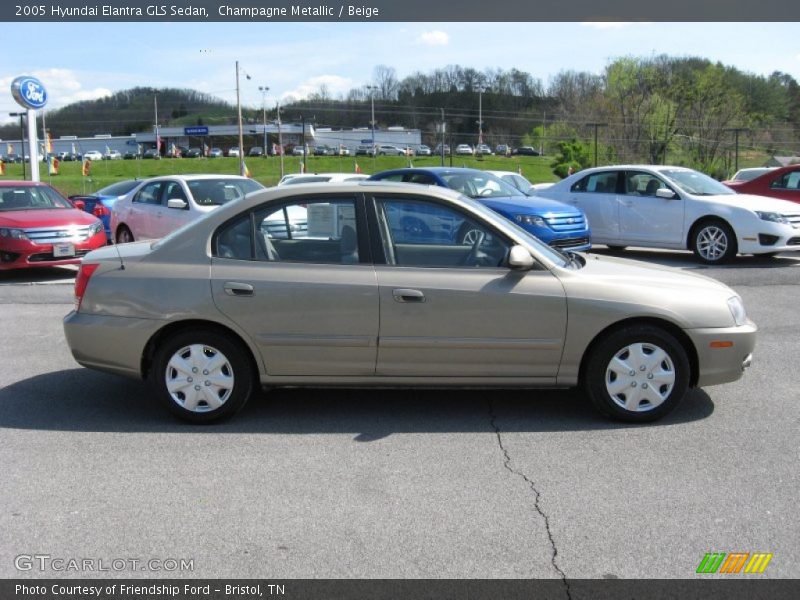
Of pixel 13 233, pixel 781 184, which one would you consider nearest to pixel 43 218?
pixel 13 233

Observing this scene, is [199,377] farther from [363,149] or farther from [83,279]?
[363,149]

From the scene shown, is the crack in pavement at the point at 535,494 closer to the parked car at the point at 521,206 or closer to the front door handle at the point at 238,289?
the front door handle at the point at 238,289

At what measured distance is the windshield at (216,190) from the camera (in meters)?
13.9

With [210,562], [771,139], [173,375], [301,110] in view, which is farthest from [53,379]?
[301,110]

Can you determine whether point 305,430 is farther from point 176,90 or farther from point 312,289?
point 176,90

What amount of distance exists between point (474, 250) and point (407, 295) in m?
0.57

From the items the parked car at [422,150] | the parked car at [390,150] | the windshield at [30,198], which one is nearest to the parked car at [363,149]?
the parked car at [390,150]

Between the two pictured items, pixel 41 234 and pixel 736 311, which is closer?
pixel 736 311

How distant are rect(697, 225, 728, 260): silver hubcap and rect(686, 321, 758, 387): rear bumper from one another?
27.1ft

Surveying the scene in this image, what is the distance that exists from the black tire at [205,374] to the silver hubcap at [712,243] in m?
10.1

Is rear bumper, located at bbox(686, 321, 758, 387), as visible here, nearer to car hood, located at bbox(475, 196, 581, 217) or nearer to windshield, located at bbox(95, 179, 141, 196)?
car hood, located at bbox(475, 196, 581, 217)

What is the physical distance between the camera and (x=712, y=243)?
1324cm

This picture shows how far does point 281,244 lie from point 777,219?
10110 millimetres
